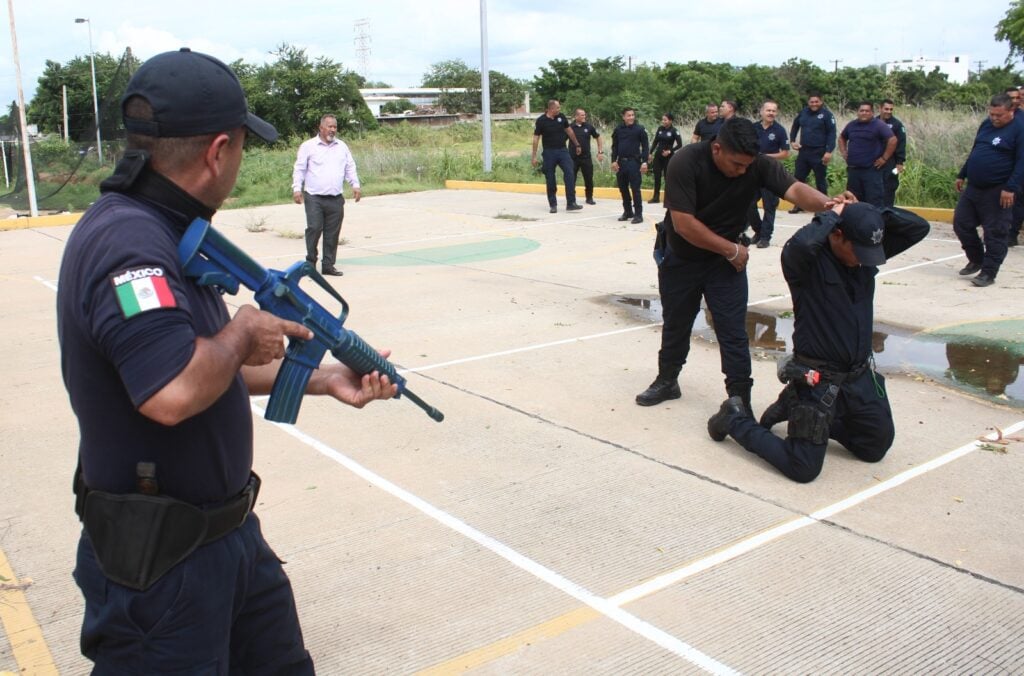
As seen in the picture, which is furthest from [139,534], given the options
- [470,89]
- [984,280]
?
[470,89]

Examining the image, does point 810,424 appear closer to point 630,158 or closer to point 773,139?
point 773,139

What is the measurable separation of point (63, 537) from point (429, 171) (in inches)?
835

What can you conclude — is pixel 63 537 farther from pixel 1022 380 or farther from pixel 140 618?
pixel 1022 380

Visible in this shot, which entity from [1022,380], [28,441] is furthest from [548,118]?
[28,441]

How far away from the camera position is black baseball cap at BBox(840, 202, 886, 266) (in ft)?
14.8

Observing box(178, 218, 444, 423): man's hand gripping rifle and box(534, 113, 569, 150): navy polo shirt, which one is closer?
box(178, 218, 444, 423): man's hand gripping rifle

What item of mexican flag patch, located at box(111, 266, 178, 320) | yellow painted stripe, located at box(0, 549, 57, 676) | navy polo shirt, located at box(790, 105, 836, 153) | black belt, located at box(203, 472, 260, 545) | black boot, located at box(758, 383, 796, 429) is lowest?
yellow painted stripe, located at box(0, 549, 57, 676)

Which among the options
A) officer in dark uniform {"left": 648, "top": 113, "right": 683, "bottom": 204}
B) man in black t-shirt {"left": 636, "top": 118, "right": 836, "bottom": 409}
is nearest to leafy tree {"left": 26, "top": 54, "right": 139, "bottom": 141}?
officer in dark uniform {"left": 648, "top": 113, "right": 683, "bottom": 204}

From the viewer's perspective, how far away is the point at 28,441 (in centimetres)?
539

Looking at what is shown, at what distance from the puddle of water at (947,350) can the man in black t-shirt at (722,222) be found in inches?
63.3

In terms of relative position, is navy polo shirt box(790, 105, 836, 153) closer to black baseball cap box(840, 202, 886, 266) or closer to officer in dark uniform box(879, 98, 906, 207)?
officer in dark uniform box(879, 98, 906, 207)

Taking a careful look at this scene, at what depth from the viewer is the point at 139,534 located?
1.90m

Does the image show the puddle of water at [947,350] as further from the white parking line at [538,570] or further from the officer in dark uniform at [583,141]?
the officer in dark uniform at [583,141]

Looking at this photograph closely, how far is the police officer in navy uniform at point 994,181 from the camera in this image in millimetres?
9195
